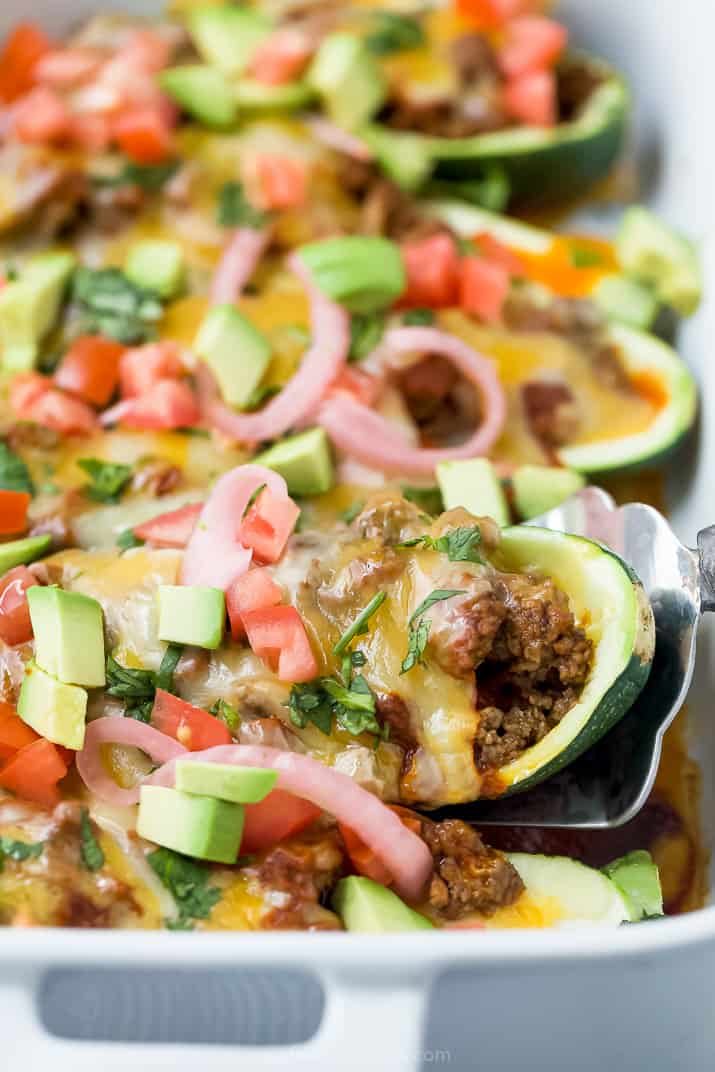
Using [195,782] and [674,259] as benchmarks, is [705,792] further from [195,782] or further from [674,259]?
[674,259]

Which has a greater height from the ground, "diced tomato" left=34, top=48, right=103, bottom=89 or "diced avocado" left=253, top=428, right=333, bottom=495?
"diced tomato" left=34, top=48, right=103, bottom=89

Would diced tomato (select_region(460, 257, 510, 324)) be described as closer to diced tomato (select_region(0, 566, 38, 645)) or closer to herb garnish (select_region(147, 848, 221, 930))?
diced tomato (select_region(0, 566, 38, 645))

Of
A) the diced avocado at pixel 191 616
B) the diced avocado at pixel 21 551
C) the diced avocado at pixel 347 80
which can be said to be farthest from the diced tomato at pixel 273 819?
the diced avocado at pixel 347 80

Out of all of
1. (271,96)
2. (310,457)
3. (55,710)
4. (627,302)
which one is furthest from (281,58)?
(55,710)

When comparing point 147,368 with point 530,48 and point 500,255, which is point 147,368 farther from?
point 530,48

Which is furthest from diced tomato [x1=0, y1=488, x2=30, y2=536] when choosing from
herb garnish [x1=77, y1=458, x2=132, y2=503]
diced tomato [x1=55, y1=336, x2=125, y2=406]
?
diced tomato [x1=55, y1=336, x2=125, y2=406]

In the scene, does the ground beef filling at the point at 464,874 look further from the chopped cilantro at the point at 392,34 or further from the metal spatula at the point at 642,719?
the chopped cilantro at the point at 392,34
